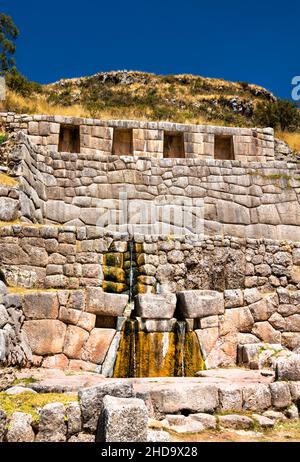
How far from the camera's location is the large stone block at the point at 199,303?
324 inches

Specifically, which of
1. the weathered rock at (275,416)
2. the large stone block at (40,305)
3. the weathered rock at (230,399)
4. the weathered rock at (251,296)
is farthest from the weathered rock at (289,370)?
the large stone block at (40,305)

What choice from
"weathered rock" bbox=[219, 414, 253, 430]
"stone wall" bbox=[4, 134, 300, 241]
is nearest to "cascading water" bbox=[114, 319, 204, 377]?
"weathered rock" bbox=[219, 414, 253, 430]

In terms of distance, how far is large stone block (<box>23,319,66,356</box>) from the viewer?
739 centimetres

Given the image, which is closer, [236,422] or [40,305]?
[236,422]

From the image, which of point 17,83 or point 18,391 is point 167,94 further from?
point 18,391

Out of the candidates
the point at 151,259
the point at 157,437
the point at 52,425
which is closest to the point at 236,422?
the point at 157,437

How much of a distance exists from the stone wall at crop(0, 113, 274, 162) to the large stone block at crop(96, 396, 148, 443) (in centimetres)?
921

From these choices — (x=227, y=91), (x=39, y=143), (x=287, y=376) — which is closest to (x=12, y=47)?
(x=39, y=143)

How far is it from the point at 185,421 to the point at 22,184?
6.25 metres

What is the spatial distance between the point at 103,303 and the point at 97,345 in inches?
26.2

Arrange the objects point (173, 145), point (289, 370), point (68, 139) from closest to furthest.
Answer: point (289, 370), point (68, 139), point (173, 145)

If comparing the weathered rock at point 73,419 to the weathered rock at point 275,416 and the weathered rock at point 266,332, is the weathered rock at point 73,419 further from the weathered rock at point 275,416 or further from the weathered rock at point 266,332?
the weathered rock at point 266,332

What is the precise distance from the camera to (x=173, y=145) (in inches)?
556

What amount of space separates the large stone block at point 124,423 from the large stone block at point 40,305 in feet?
11.8
